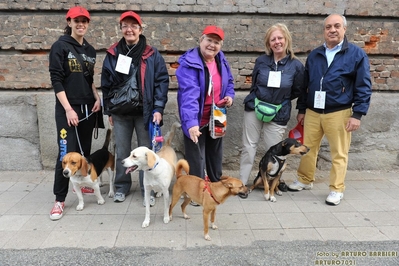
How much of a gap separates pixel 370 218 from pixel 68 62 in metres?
4.06

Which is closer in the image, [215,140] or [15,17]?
[215,140]

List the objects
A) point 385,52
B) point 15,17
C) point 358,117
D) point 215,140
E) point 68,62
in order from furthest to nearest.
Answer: point 385,52, point 15,17, point 215,140, point 358,117, point 68,62

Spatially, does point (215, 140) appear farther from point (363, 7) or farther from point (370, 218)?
point (363, 7)

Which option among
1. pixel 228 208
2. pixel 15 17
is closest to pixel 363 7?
pixel 228 208

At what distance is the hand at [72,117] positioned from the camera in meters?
3.44

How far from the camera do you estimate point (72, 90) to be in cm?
357

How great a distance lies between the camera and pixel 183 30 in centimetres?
492

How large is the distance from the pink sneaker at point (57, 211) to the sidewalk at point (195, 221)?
62 mm

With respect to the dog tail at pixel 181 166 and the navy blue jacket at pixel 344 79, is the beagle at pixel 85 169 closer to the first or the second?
the dog tail at pixel 181 166

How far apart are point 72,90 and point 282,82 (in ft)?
8.63

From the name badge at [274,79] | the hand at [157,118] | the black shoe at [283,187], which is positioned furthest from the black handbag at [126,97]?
the black shoe at [283,187]

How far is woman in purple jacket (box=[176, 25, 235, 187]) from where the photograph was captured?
350 cm

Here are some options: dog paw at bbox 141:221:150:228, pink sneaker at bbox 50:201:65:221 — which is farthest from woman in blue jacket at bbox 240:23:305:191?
pink sneaker at bbox 50:201:65:221

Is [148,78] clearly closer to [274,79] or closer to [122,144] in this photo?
[122,144]
